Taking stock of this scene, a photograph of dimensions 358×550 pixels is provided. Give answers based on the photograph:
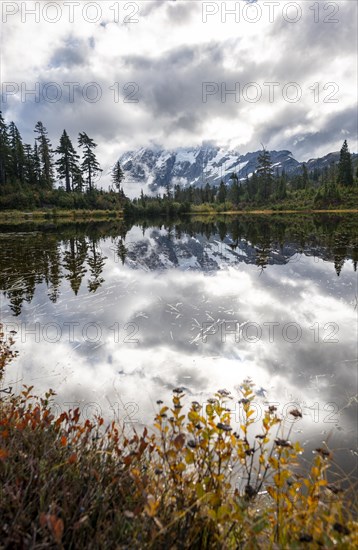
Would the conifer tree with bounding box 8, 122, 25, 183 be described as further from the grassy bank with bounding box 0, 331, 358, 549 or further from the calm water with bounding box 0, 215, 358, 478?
the grassy bank with bounding box 0, 331, 358, 549

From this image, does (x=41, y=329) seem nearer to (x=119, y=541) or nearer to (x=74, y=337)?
(x=74, y=337)

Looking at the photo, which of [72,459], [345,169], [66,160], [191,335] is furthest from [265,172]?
[72,459]

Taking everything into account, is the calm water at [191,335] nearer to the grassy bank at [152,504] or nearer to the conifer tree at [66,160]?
the grassy bank at [152,504]

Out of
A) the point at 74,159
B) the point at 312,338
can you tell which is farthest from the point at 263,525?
the point at 74,159

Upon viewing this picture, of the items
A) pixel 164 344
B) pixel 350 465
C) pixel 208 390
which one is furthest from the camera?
pixel 164 344

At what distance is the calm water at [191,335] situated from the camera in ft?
15.7

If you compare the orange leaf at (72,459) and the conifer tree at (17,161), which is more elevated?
the conifer tree at (17,161)

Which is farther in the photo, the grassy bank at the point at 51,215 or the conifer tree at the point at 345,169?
the conifer tree at the point at 345,169

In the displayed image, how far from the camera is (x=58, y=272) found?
1367 cm

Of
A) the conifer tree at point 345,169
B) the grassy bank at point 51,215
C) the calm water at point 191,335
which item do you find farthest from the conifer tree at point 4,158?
the conifer tree at point 345,169

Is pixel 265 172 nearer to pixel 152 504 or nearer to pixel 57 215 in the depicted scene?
pixel 57 215

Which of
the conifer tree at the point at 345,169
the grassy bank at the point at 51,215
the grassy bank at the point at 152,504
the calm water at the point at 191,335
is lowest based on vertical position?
the calm water at the point at 191,335

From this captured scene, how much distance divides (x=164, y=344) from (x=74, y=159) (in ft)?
228

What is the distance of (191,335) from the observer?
7.27m
